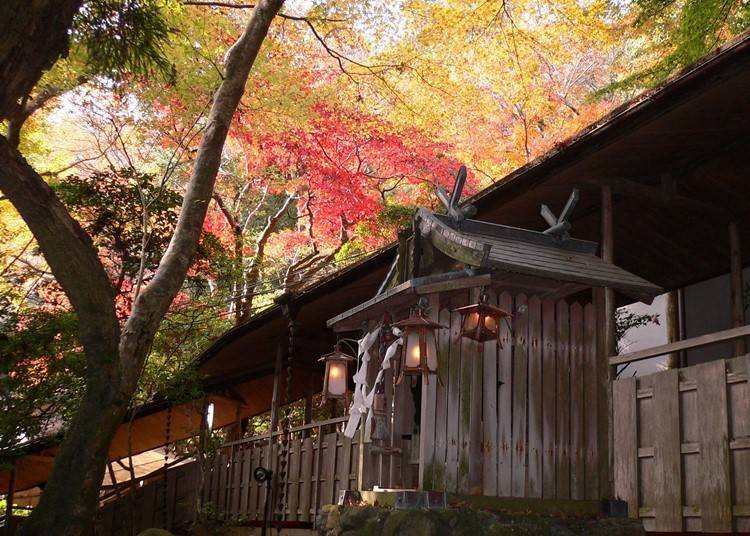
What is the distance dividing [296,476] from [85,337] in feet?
16.9

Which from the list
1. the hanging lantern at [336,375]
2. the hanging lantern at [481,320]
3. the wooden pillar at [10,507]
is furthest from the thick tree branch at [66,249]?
the wooden pillar at [10,507]

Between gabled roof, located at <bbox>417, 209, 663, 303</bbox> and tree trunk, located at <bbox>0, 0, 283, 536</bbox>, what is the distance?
12.7 ft

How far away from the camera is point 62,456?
30.1 feet

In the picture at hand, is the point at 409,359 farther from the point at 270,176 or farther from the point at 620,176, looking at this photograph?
the point at 270,176

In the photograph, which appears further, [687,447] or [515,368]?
[515,368]

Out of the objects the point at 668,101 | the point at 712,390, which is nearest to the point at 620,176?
the point at 668,101

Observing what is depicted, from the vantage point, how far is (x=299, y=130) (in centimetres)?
2394

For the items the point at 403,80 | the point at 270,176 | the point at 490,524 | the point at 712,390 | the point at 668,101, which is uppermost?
the point at 403,80

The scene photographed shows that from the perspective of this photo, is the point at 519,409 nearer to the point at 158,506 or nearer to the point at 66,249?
the point at 66,249

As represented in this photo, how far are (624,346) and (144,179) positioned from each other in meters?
9.25

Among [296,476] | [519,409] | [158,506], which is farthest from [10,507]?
[519,409]

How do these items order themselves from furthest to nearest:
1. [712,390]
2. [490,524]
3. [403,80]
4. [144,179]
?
[403,80], [144,179], [490,524], [712,390]

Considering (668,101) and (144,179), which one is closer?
(668,101)

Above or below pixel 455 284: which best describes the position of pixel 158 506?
below
